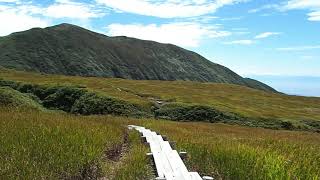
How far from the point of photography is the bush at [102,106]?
196 feet

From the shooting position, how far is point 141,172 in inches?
459

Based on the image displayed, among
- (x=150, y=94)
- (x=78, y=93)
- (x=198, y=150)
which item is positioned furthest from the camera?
(x=150, y=94)

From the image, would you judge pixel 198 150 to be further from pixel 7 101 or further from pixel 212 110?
pixel 212 110

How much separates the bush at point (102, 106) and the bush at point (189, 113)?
12.7 ft

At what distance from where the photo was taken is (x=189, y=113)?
Result: 6334 centimetres

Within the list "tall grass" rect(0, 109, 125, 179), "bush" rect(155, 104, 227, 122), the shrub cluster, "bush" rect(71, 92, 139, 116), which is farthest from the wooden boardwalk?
"bush" rect(155, 104, 227, 122)

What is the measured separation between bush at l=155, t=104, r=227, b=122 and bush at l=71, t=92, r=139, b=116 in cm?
388

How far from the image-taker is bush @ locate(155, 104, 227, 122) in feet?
203

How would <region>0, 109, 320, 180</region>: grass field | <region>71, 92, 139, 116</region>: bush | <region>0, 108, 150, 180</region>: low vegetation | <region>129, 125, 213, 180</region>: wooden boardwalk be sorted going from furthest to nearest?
<region>71, 92, 139, 116</region>: bush → <region>129, 125, 213, 180</region>: wooden boardwalk → <region>0, 109, 320, 180</region>: grass field → <region>0, 108, 150, 180</region>: low vegetation

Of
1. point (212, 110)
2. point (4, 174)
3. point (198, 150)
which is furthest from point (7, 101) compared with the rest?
point (212, 110)

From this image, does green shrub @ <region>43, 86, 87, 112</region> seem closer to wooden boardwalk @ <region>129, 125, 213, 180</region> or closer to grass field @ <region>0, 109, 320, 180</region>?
wooden boardwalk @ <region>129, 125, 213, 180</region>

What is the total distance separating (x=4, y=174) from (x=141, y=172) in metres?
3.83

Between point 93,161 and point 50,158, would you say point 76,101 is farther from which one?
point 50,158

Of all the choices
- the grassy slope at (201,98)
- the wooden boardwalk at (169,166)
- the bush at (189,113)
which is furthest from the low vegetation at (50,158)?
the grassy slope at (201,98)
